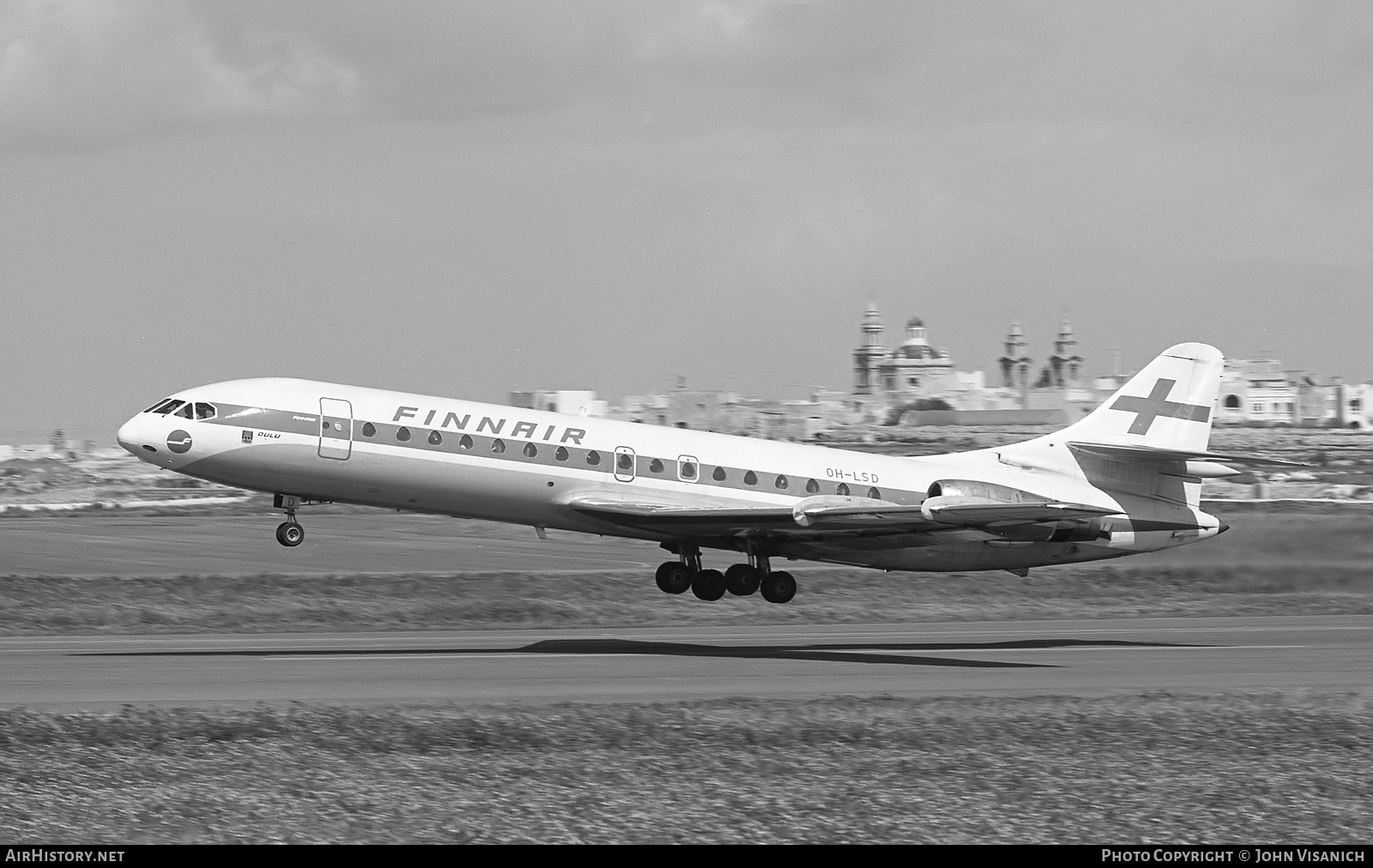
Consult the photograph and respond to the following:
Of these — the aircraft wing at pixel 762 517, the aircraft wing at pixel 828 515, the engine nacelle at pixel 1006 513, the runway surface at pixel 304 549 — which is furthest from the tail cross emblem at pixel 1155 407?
the runway surface at pixel 304 549

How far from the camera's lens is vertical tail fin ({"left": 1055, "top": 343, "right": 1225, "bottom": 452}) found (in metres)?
39.1

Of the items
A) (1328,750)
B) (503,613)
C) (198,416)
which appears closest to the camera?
(1328,750)

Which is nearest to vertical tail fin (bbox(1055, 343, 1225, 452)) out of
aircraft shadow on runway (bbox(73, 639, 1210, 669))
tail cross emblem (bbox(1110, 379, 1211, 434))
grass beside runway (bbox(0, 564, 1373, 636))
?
tail cross emblem (bbox(1110, 379, 1211, 434))

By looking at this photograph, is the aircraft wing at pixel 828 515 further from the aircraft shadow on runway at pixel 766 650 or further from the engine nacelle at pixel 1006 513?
the aircraft shadow on runway at pixel 766 650

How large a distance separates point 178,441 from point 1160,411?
→ 22671mm

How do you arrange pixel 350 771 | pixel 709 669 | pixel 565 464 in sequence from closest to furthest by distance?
pixel 350 771 → pixel 709 669 → pixel 565 464

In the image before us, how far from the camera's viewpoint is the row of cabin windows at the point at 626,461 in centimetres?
3228

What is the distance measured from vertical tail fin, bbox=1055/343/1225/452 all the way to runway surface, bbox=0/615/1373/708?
4615mm

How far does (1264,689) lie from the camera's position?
26328mm

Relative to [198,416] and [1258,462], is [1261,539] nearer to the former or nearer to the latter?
[1258,462]

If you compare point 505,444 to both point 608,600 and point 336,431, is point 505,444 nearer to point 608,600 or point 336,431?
point 336,431

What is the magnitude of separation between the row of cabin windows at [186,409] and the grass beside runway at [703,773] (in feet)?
32.8

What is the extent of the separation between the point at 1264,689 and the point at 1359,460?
129 meters
